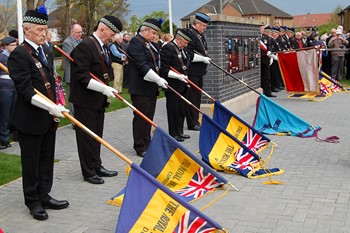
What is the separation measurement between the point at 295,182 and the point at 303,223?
4.54ft

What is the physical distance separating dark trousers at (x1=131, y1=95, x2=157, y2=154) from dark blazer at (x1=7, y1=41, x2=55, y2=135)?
245 cm

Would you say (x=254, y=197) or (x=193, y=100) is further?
(x=193, y=100)

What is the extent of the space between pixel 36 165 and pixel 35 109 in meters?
0.58

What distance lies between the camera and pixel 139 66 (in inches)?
276

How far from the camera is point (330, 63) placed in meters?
19.1

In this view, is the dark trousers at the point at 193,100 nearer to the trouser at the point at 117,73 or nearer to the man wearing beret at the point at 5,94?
the man wearing beret at the point at 5,94

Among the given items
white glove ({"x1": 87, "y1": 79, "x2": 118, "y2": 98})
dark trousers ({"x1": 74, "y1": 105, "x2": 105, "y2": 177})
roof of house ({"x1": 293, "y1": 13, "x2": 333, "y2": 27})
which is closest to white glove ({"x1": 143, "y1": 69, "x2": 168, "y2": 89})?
dark trousers ({"x1": 74, "y1": 105, "x2": 105, "y2": 177})

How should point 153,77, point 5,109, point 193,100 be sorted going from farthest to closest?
point 193,100 → point 5,109 → point 153,77

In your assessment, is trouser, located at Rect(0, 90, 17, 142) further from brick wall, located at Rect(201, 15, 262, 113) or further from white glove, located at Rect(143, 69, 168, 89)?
brick wall, located at Rect(201, 15, 262, 113)

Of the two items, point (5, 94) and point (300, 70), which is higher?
point (5, 94)

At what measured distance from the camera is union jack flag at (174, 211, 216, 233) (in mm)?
4152

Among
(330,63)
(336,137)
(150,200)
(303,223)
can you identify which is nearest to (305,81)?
(336,137)

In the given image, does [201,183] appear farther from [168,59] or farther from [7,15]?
[7,15]

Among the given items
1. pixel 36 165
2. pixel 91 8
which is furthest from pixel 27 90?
pixel 91 8
